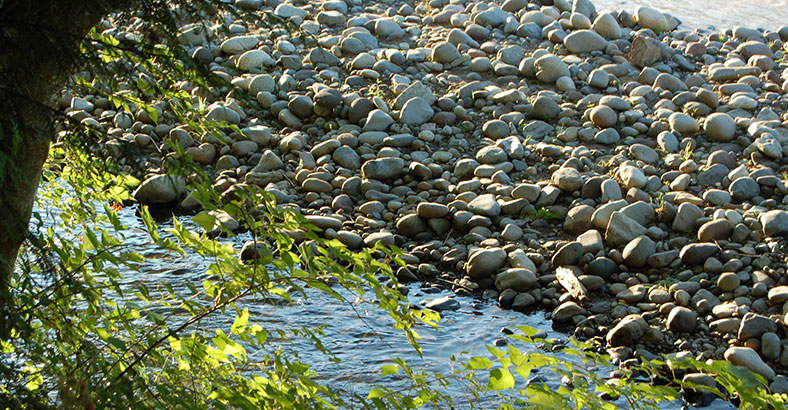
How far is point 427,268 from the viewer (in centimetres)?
537

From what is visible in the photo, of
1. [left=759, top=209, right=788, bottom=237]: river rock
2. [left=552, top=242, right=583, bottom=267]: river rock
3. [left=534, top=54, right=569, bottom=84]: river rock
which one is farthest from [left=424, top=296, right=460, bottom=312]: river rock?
[left=534, top=54, right=569, bottom=84]: river rock

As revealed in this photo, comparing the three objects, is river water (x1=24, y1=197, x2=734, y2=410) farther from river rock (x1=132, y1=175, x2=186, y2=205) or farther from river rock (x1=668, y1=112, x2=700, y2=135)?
river rock (x1=668, y1=112, x2=700, y2=135)

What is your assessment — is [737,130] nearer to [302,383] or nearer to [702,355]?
[702,355]

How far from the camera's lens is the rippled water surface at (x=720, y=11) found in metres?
9.70

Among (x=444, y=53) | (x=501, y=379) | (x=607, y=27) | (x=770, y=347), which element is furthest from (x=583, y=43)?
(x=501, y=379)

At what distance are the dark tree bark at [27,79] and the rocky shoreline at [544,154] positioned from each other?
1813 mm

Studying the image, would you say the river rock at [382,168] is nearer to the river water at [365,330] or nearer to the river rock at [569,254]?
the river water at [365,330]

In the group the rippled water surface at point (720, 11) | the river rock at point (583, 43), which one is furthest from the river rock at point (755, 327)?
the rippled water surface at point (720, 11)

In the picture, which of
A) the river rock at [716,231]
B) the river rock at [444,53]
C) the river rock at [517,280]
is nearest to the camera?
the river rock at [517,280]

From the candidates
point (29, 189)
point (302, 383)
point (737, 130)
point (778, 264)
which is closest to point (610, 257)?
point (778, 264)

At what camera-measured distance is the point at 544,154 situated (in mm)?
→ 6422

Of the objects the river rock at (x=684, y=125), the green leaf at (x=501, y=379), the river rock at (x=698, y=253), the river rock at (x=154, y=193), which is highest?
the river rock at (x=154, y=193)

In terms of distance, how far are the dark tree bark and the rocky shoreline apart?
71.4 inches

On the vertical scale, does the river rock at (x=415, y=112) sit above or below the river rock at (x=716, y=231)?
above
